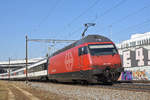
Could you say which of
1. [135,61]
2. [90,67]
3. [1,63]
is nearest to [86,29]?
[90,67]

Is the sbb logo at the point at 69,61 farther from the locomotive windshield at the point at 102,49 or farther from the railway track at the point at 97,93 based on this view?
the railway track at the point at 97,93

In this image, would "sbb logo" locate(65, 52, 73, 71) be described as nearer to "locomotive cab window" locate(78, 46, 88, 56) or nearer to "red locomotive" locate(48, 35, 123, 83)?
"red locomotive" locate(48, 35, 123, 83)

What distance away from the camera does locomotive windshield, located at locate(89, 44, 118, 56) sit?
19.7 m

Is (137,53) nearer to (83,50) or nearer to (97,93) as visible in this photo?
(83,50)

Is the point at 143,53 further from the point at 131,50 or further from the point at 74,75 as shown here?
the point at 74,75

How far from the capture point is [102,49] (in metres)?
20.0

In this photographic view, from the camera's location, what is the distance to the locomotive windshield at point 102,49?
64.7 ft

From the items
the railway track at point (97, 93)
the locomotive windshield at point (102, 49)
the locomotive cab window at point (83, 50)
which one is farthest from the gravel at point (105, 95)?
the locomotive cab window at point (83, 50)

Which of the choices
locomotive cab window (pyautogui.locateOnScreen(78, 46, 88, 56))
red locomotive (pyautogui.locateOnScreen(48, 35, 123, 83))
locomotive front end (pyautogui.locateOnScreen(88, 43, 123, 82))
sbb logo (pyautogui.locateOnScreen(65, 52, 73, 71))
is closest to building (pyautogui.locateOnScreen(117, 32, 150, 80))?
sbb logo (pyautogui.locateOnScreen(65, 52, 73, 71))

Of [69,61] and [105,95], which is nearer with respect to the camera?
[105,95]

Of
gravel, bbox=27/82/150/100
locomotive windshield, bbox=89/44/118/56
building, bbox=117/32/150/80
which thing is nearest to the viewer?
gravel, bbox=27/82/150/100

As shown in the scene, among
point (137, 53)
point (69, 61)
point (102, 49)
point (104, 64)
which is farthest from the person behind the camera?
point (137, 53)

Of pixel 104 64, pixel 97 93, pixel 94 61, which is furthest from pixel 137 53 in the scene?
pixel 97 93

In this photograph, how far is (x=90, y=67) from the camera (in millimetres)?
18984
